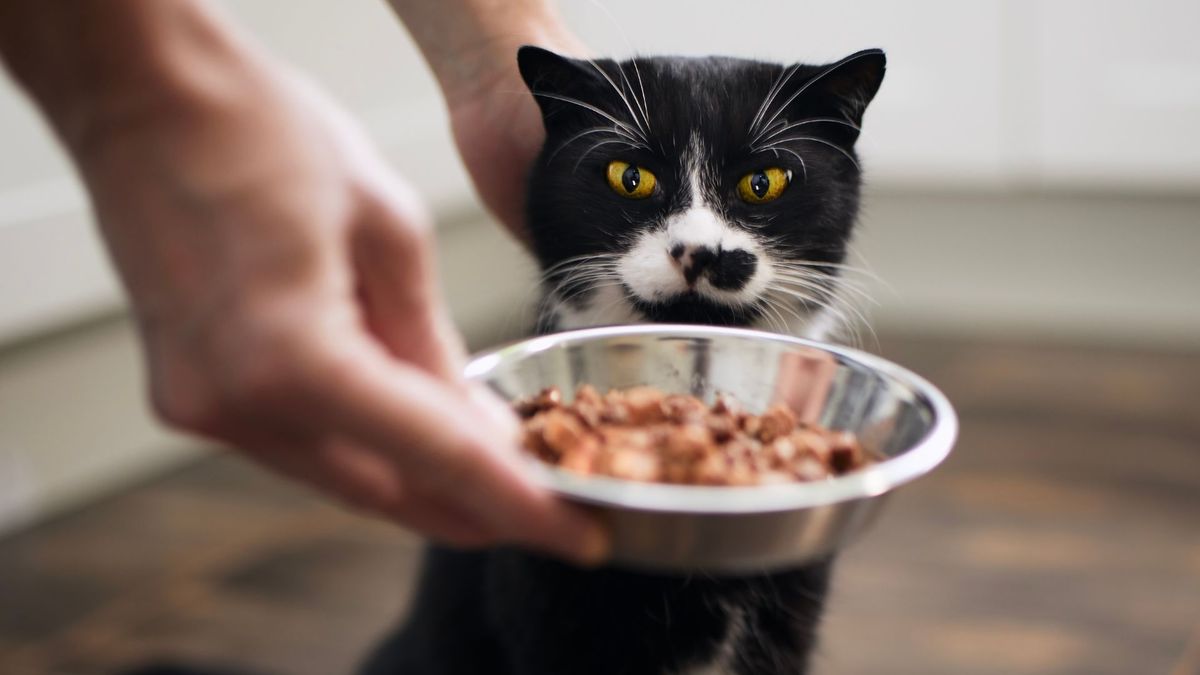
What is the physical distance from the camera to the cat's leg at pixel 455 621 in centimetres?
102

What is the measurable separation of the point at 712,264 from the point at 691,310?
4 cm

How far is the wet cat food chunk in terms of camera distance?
554 millimetres

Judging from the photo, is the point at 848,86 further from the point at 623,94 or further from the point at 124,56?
the point at 124,56

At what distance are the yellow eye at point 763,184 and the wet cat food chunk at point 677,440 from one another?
153mm

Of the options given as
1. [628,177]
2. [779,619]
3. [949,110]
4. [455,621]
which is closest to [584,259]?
[628,177]

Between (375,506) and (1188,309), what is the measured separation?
2389 millimetres

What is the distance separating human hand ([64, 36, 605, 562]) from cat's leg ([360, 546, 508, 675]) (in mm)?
498

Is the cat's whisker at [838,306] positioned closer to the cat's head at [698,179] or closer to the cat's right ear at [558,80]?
the cat's head at [698,179]

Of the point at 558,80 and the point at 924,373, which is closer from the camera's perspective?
the point at 558,80

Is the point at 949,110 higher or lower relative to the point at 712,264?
lower

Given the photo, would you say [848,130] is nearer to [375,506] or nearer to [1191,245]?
[375,506]

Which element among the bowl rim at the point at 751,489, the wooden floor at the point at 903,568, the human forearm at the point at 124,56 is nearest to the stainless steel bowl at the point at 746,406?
the bowl rim at the point at 751,489

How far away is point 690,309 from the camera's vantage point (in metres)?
0.77

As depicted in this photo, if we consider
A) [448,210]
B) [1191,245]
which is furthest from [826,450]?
[1191,245]
